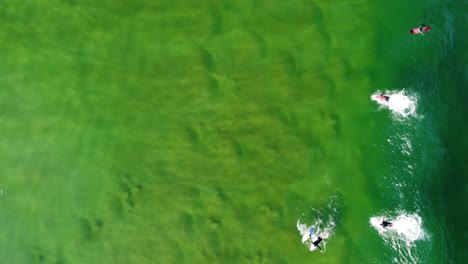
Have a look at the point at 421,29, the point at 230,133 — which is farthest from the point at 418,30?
the point at 230,133

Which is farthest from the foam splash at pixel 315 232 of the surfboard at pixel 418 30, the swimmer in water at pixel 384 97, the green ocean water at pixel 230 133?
the surfboard at pixel 418 30

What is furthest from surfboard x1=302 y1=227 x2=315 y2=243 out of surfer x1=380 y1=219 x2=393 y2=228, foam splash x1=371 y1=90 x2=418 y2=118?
foam splash x1=371 y1=90 x2=418 y2=118

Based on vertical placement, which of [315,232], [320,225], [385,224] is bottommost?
[315,232]

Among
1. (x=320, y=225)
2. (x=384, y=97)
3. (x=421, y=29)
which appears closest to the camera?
(x=320, y=225)

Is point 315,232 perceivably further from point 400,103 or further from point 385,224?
point 400,103

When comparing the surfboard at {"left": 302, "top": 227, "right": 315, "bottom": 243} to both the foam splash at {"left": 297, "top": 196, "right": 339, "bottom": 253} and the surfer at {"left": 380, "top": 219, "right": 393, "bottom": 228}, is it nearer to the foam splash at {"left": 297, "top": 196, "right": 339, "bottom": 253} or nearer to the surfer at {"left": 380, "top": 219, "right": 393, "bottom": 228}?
the foam splash at {"left": 297, "top": 196, "right": 339, "bottom": 253}

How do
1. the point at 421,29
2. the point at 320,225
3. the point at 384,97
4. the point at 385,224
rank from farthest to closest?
the point at 421,29, the point at 384,97, the point at 320,225, the point at 385,224

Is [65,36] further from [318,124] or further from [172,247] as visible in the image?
[318,124]
